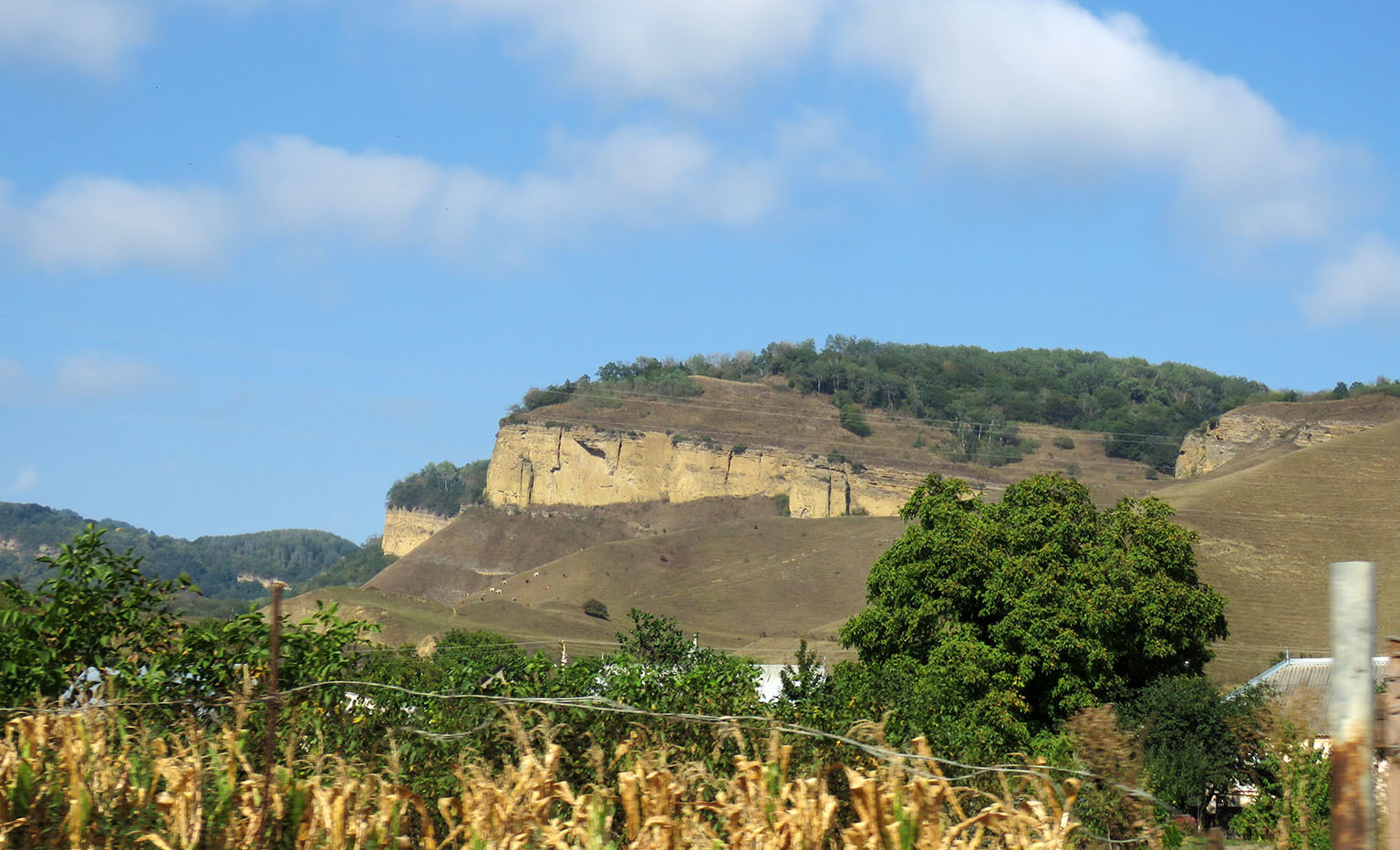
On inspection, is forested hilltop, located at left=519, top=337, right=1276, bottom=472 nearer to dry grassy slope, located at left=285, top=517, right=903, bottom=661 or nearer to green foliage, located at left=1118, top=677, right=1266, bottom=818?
dry grassy slope, located at left=285, top=517, right=903, bottom=661

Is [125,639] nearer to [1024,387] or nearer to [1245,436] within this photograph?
[1245,436]

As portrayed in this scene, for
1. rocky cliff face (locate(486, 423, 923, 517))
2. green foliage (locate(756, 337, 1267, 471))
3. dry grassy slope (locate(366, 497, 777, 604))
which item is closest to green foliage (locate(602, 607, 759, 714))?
dry grassy slope (locate(366, 497, 777, 604))

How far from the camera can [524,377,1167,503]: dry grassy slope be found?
376ft

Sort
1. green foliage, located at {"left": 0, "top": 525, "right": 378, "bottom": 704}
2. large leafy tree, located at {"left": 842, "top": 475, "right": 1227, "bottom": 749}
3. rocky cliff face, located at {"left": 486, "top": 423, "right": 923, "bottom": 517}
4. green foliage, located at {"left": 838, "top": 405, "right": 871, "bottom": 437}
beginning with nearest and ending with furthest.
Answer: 1. green foliage, located at {"left": 0, "top": 525, "right": 378, "bottom": 704}
2. large leafy tree, located at {"left": 842, "top": 475, "right": 1227, "bottom": 749}
3. rocky cliff face, located at {"left": 486, "top": 423, "right": 923, "bottom": 517}
4. green foliage, located at {"left": 838, "top": 405, "right": 871, "bottom": 437}

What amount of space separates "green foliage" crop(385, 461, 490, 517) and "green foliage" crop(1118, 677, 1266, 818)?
356ft

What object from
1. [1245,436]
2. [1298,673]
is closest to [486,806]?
[1298,673]

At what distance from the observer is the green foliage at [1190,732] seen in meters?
23.2

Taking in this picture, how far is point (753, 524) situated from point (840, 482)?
1052cm

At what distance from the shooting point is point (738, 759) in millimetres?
4582

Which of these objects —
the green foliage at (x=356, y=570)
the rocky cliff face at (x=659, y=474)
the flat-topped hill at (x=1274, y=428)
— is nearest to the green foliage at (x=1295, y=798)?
the flat-topped hill at (x=1274, y=428)

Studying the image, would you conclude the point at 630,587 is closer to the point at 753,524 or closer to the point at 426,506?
the point at 753,524

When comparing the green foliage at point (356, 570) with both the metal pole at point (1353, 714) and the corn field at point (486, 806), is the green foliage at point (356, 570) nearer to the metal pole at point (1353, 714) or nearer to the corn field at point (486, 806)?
the corn field at point (486, 806)

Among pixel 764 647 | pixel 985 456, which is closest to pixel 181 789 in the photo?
pixel 764 647

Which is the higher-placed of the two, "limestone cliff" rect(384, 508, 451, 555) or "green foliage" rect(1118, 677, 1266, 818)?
"limestone cliff" rect(384, 508, 451, 555)
